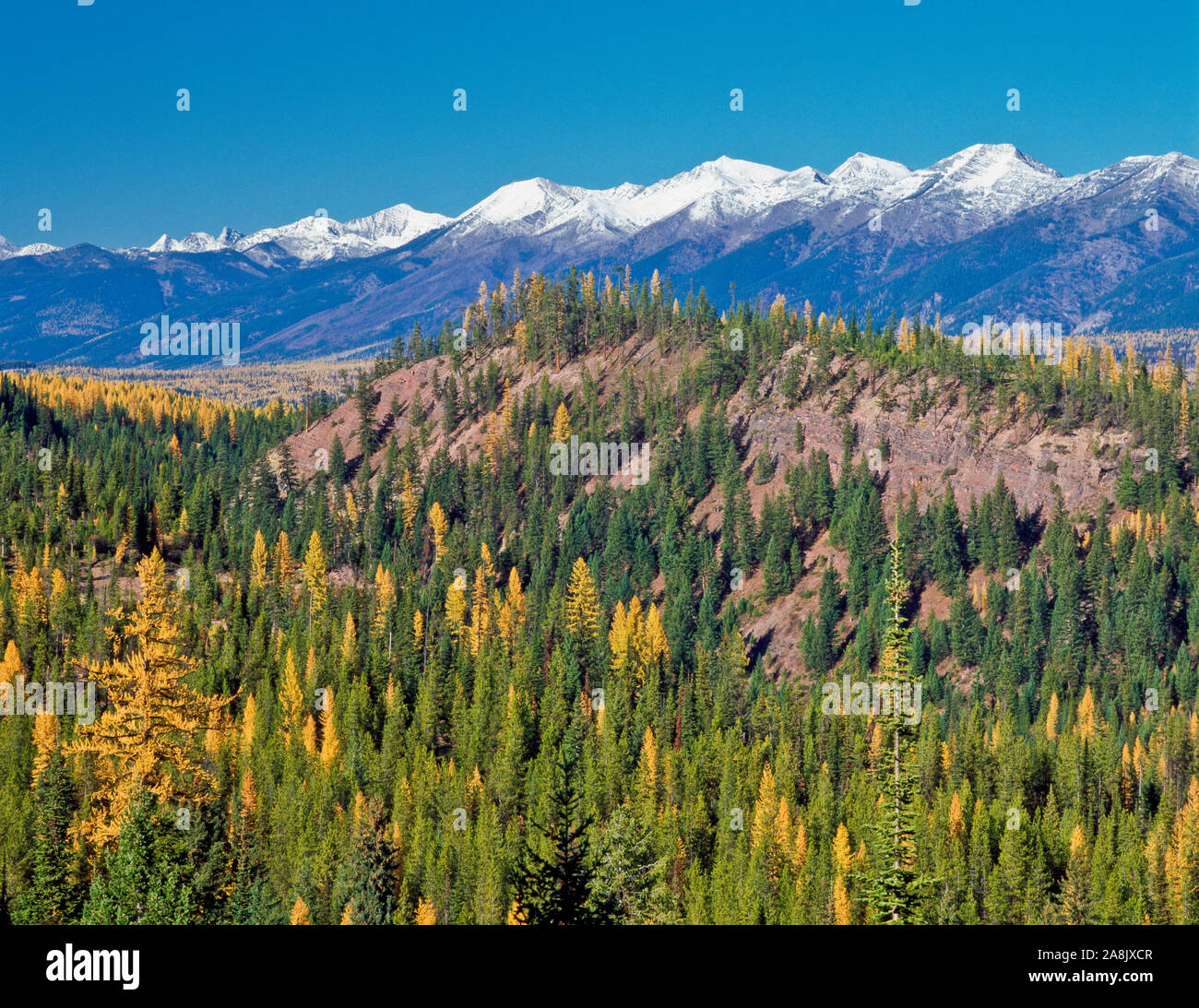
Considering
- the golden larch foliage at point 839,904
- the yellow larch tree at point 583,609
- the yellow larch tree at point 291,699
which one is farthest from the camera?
the yellow larch tree at point 583,609

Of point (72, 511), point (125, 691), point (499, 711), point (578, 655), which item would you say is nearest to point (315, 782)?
point (499, 711)

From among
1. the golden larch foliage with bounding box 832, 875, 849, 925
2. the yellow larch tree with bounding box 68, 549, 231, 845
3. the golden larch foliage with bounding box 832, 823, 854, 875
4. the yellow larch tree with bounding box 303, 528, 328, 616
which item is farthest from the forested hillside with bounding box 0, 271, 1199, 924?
A: the golden larch foliage with bounding box 832, 875, 849, 925

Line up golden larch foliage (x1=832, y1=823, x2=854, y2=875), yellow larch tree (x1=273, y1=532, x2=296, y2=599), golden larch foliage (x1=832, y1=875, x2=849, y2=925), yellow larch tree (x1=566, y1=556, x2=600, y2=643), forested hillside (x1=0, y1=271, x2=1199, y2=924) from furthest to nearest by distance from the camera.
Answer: yellow larch tree (x1=273, y1=532, x2=296, y2=599), yellow larch tree (x1=566, y1=556, x2=600, y2=643), golden larch foliage (x1=832, y1=823, x2=854, y2=875), golden larch foliage (x1=832, y1=875, x2=849, y2=925), forested hillside (x1=0, y1=271, x2=1199, y2=924)

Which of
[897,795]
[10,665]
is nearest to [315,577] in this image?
[10,665]

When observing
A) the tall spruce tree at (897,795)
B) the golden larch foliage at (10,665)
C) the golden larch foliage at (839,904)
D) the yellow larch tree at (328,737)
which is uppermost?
the tall spruce tree at (897,795)

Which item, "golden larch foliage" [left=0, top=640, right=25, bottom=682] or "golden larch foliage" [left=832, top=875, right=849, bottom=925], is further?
"golden larch foliage" [left=0, top=640, right=25, bottom=682]

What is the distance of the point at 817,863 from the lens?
99500 millimetres

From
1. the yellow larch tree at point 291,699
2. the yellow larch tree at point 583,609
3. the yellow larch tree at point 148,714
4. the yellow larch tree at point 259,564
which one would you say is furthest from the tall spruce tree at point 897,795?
the yellow larch tree at point 259,564

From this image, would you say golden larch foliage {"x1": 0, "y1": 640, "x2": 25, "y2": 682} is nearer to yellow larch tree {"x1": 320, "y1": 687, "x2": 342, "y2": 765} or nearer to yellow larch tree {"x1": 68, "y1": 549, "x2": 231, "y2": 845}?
yellow larch tree {"x1": 320, "y1": 687, "x2": 342, "y2": 765}

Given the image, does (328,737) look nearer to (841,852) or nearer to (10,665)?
(10,665)

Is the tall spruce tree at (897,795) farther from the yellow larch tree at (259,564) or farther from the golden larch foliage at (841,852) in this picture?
the yellow larch tree at (259,564)
